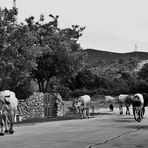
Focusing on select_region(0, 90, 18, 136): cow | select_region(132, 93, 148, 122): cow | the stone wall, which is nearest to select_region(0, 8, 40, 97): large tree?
the stone wall

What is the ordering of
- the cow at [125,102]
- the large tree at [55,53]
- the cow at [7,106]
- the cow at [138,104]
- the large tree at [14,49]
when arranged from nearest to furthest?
the cow at [7,106] < the cow at [138,104] < the large tree at [14,49] < the cow at [125,102] < the large tree at [55,53]

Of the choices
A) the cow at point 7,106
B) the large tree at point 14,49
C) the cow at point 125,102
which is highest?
the large tree at point 14,49

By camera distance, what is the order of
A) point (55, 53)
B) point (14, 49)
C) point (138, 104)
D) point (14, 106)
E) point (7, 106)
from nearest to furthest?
point (7, 106)
point (14, 106)
point (138, 104)
point (14, 49)
point (55, 53)

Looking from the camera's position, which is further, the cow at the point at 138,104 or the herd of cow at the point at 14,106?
the cow at the point at 138,104

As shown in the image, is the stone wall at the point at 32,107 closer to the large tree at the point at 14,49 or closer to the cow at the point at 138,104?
the large tree at the point at 14,49

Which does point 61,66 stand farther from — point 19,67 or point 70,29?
point 19,67

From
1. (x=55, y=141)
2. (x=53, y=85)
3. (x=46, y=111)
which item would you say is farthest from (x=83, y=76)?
(x=55, y=141)

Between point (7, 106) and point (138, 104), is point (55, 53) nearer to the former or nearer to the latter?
point (138, 104)

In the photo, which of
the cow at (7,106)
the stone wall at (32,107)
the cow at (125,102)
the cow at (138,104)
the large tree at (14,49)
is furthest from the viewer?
the cow at (125,102)

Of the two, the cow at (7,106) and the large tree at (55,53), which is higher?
the large tree at (55,53)

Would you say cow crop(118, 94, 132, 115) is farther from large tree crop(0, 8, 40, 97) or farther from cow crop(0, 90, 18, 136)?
cow crop(0, 90, 18, 136)

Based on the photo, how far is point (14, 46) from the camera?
35.8 m

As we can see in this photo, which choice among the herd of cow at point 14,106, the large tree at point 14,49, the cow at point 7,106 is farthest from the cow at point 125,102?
the cow at point 7,106

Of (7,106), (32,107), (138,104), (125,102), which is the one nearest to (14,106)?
(7,106)
